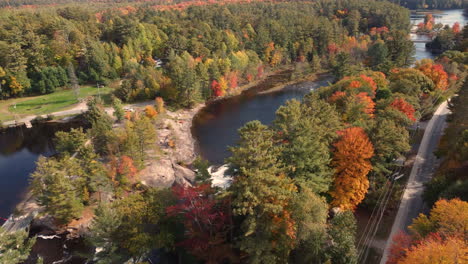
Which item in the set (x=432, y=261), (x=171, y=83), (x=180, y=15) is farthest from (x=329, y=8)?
(x=432, y=261)

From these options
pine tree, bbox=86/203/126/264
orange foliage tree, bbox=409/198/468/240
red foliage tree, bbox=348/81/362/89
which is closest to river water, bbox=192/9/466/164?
red foliage tree, bbox=348/81/362/89

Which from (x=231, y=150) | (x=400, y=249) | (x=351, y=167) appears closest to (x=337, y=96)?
(x=351, y=167)

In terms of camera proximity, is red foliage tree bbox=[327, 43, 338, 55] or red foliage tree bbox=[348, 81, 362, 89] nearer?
red foliage tree bbox=[348, 81, 362, 89]

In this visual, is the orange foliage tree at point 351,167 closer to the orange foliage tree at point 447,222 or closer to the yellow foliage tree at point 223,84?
the orange foliage tree at point 447,222

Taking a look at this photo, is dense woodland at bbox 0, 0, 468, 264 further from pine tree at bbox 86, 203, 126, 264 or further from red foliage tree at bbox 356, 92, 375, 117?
red foliage tree at bbox 356, 92, 375, 117

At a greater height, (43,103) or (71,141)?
(71,141)

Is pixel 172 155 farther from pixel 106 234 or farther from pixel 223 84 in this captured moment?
pixel 223 84
